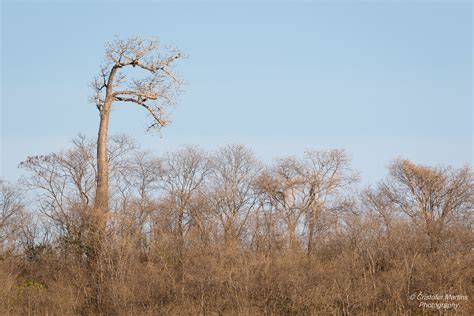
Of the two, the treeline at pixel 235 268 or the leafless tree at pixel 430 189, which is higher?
the leafless tree at pixel 430 189

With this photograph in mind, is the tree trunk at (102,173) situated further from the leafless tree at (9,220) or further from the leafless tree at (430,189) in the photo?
the leafless tree at (430,189)

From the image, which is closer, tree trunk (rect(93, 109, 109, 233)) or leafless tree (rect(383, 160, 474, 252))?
tree trunk (rect(93, 109, 109, 233))

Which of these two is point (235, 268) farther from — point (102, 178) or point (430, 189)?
point (430, 189)

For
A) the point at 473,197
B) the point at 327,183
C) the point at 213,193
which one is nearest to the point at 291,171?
the point at 327,183

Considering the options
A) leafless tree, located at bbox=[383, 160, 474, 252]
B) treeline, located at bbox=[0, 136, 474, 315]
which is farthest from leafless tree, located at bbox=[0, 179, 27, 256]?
leafless tree, located at bbox=[383, 160, 474, 252]

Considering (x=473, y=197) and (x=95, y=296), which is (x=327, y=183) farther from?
(x=95, y=296)

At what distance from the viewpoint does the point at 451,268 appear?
12688 millimetres

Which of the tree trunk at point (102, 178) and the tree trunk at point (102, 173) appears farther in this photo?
the tree trunk at point (102, 178)

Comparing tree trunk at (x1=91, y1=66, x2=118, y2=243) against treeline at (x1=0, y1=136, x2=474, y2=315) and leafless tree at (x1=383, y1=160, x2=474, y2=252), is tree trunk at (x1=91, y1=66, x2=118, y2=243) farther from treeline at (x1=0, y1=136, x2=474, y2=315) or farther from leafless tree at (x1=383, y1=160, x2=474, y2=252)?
leafless tree at (x1=383, y1=160, x2=474, y2=252)

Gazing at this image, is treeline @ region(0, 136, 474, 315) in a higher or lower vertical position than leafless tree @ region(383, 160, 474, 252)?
lower

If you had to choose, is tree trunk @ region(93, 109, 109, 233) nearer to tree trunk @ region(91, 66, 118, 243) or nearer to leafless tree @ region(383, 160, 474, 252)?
tree trunk @ region(91, 66, 118, 243)

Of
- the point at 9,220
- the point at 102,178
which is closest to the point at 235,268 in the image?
the point at 102,178

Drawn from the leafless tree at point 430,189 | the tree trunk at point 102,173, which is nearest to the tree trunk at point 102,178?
the tree trunk at point 102,173

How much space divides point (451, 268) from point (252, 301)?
4513 mm
